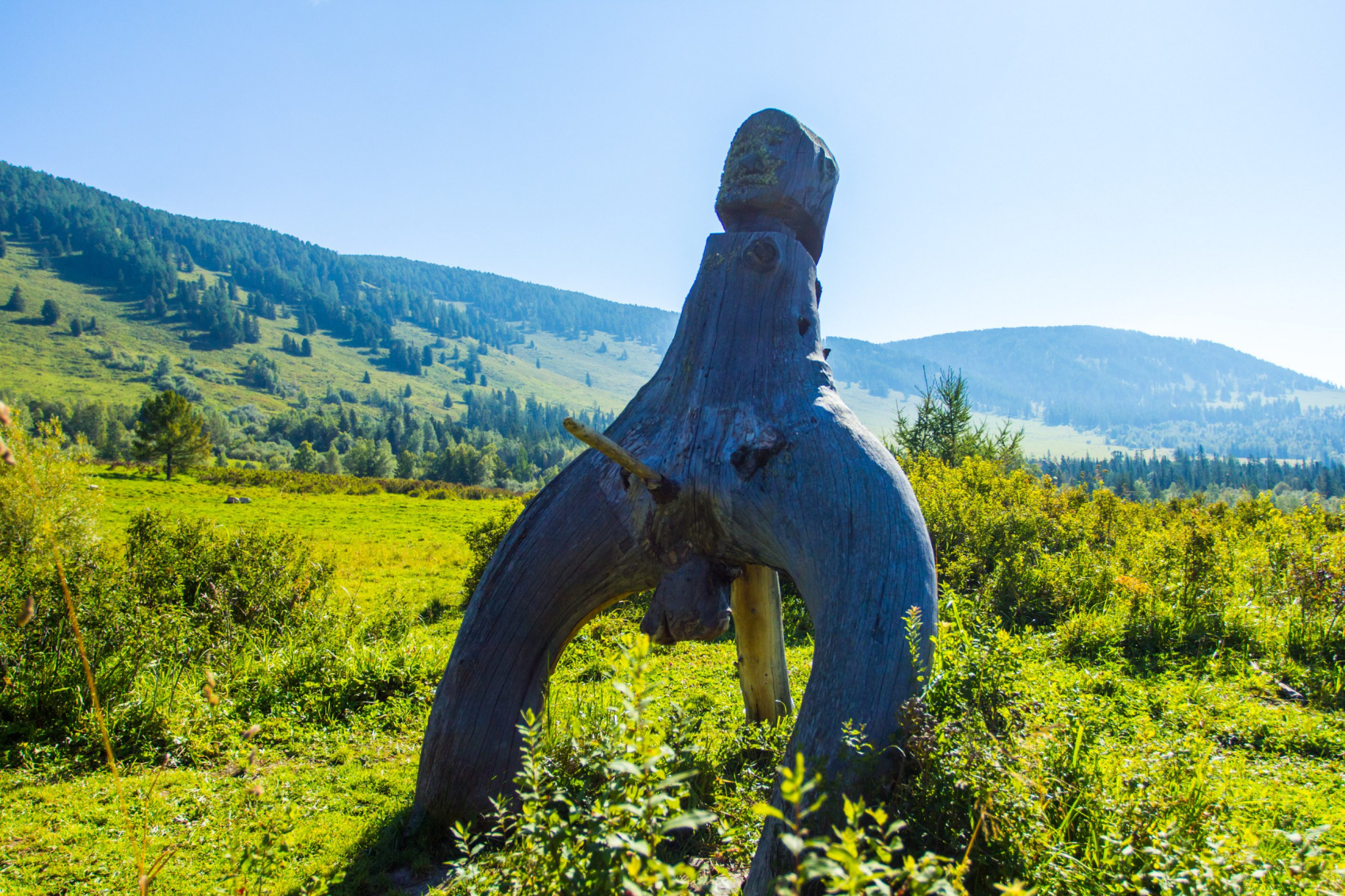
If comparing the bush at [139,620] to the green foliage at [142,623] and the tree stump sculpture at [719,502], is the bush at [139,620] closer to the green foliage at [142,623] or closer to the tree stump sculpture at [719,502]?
the green foliage at [142,623]

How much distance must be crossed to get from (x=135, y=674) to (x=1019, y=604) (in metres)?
10.4

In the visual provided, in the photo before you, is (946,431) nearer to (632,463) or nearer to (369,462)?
(632,463)

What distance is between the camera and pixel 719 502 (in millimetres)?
3158

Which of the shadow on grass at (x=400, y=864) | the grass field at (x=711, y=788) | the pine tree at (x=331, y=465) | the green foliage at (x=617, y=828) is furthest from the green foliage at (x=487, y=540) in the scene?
the pine tree at (x=331, y=465)

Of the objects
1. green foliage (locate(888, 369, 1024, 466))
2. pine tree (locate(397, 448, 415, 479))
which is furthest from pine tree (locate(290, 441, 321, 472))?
green foliage (locate(888, 369, 1024, 466))

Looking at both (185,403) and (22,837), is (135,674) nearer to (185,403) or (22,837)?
(22,837)

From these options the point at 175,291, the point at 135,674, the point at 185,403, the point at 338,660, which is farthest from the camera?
the point at 175,291

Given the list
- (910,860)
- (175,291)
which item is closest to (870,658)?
(910,860)

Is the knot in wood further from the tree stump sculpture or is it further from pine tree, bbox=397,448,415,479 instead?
pine tree, bbox=397,448,415,479

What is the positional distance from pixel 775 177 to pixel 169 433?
203 feet

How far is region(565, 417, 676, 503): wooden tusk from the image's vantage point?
2921mm

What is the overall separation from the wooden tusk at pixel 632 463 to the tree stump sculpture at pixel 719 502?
0.04 feet

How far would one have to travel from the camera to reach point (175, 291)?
19550 cm

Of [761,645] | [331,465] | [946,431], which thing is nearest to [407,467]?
[331,465]
